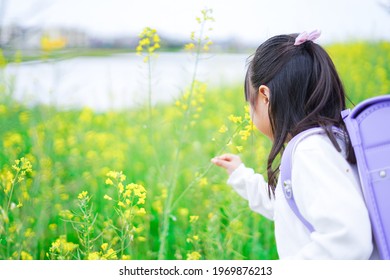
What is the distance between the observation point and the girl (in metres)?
1.38

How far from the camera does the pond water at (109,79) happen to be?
243cm

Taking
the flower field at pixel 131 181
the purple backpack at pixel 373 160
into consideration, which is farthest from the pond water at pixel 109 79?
the purple backpack at pixel 373 160

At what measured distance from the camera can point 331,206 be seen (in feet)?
4.52

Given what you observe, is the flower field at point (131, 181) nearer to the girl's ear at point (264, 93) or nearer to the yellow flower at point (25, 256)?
the yellow flower at point (25, 256)

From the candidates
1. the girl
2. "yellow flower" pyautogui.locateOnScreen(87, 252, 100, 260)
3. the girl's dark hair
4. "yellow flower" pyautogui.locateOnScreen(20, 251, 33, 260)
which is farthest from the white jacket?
"yellow flower" pyautogui.locateOnScreen(20, 251, 33, 260)

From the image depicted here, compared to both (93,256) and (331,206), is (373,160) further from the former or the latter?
(93,256)

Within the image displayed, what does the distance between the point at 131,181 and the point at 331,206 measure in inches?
66.3

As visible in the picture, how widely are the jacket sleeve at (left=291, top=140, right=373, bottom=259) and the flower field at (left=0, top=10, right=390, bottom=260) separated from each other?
16.8 inches

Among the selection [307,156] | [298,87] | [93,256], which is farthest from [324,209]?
[93,256]

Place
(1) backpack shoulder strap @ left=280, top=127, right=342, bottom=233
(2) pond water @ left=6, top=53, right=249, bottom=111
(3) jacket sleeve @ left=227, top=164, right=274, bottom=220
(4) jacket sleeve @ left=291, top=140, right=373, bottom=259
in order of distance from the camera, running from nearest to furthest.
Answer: (4) jacket sleeve @ left=291, top=140, right=373, bottom=259, (1) backpack shoulder strap @ left=280, top=127, right=342, bottom=233, (3) jacket sleeve @ left=227, top=164, right=274, bottom=220, (2) pond water @ left=6, top=53, right=249, bottom=111

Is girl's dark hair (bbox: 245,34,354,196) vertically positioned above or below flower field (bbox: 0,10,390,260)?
above

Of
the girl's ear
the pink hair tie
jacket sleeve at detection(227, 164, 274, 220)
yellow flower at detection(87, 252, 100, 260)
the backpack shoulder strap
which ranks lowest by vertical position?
yellow flower at detection(87, 252, 100, 260)

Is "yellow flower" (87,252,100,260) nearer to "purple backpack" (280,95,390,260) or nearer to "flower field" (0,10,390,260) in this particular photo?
"flower field" (0,10,390,260)

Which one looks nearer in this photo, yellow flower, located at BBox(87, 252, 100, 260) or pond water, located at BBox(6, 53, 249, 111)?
yellow flower, located at BBox(87, 252, 100, 260)
